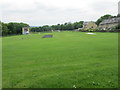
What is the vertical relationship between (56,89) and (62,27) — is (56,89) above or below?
below

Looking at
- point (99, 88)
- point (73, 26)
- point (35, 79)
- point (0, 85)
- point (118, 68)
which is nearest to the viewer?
point (99, 88)

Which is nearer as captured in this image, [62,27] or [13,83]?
[13,83]

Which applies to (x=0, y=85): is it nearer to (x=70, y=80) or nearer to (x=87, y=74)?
(x=70, y=80)

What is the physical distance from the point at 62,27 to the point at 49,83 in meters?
83.8

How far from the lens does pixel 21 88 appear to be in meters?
3.57

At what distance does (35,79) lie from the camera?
4234 millimetres

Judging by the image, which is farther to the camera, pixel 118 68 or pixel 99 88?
pixel 118 68

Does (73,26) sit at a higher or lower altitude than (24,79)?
higher

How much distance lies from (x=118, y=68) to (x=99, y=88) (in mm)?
2073

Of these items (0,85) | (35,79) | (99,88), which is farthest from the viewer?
(35,79)

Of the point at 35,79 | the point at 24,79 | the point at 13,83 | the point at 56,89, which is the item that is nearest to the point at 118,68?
the point at 56,89

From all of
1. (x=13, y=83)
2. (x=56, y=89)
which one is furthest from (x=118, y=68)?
(x=13, y=83)

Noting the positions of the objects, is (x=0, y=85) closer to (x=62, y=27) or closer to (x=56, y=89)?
(x=56, y=89)

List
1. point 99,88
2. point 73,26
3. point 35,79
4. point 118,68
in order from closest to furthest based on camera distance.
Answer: point 99,88
point 35,79
point 118,68
point 73,26
